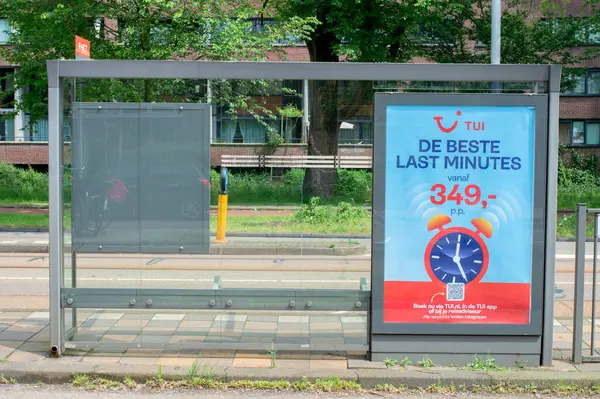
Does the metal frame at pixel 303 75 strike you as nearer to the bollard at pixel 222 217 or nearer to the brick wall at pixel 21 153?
the bollard at pixel 222 217

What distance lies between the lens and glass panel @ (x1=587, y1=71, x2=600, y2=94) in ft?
121

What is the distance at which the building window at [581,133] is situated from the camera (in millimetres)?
37062

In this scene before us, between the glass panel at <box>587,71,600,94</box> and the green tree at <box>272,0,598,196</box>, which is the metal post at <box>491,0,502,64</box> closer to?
the green tree at <box>272,0,598,196</box>

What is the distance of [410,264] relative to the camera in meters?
5.82

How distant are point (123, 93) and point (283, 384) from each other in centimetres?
318

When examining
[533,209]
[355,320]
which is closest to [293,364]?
[355,320]

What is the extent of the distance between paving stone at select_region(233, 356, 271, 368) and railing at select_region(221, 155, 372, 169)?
1.72 m

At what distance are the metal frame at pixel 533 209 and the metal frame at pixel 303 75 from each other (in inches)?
2.4

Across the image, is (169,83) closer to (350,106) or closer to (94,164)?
(94,164)

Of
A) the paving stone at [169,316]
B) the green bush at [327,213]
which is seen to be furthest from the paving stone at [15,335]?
the green bush at [327,213]

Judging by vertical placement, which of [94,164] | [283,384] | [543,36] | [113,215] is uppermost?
[543,36]

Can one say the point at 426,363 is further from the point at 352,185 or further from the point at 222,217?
the point at 222,217

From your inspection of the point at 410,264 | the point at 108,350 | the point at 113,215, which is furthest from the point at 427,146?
the point at 108,350

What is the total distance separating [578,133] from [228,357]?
1395 inches
